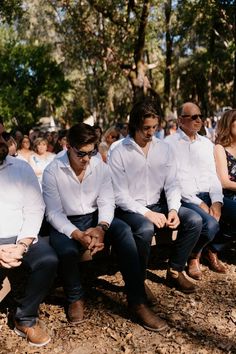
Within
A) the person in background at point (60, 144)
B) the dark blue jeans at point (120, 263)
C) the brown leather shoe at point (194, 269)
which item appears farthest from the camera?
the person in background at point (60, 144)

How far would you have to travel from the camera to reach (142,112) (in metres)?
4.19

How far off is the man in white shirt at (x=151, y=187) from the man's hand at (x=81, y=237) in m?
0.54

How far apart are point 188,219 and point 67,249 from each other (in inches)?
53.2

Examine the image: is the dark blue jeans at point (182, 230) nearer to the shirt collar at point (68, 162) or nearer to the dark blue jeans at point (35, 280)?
the shirt collar at point (68, 162)

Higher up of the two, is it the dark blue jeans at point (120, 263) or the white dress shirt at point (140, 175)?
the white dress shirt at point (140, 175)

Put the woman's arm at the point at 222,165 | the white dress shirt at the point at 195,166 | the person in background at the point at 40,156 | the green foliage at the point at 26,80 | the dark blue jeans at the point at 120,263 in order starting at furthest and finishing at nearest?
the green foliage at the point at 26,80
the person in background at the point at 40,156
the woman's arm at the point at 222,165
the white dress shirt at the point at 195,166
the dark blue jeans at the point at 120,263

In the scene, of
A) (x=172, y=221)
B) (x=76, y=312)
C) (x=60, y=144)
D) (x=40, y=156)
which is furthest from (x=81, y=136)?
→ (x=60, y=144)

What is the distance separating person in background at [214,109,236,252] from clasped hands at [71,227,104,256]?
172 cm

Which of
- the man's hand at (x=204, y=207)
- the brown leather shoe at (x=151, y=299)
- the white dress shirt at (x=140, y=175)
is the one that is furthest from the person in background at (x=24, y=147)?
the brown leather shoe at (x=151, y=299)

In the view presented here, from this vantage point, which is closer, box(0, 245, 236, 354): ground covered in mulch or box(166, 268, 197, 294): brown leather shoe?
box(0, 245, 236, 354): ground covered in mulch

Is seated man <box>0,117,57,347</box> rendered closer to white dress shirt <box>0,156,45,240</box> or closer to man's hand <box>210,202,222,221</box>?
white dress shirt <box>0,156,45,240</box>

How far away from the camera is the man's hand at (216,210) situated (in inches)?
182

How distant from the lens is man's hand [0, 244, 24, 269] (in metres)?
3.34

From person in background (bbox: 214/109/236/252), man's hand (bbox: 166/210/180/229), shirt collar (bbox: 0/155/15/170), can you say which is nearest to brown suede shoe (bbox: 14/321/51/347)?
shirt collar (bbox: 0/155/15/170)
